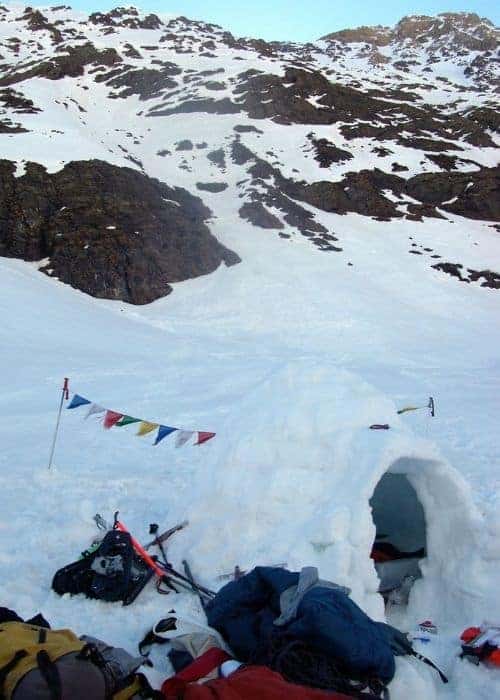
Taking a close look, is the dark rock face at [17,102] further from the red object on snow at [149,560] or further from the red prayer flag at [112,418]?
the red object on snow at [149,560]

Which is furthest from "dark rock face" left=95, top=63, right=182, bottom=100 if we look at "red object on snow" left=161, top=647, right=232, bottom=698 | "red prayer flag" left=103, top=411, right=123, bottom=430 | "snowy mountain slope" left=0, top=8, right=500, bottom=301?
"red object on snow" left=161, top=647, right=232, bottom=698

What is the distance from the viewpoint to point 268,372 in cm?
1692

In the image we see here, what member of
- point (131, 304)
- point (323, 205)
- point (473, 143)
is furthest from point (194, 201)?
point (473, 143)

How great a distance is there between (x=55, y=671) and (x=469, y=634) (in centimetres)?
388

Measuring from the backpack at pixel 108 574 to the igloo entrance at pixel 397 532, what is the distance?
2944 millimetres

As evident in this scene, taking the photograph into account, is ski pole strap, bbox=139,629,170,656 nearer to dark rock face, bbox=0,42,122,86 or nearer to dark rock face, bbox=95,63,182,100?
dark rock face, bbox=95,63,182,100

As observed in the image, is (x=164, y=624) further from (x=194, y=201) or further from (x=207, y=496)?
(x=194, y=201)

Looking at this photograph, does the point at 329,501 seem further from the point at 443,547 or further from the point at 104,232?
the point at 104,232

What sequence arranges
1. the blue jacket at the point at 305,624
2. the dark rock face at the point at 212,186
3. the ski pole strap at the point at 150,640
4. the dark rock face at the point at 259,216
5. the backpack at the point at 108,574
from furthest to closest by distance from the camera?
1. the dark rock face at the point at 212,186
2. the dark rock face at the point at 259,216
3. the backpack at the point at 108,574
4. the ski pole strap at the point at 150,640
5. the blue jacket at the point at 305,624

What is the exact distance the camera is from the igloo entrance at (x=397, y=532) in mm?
6637

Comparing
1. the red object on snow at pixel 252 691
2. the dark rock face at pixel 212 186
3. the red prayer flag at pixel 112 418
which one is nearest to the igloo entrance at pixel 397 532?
the red object on snow at pixel 252 691

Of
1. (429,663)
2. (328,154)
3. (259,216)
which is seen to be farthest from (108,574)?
(328,154)

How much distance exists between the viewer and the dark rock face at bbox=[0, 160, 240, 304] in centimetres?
2691

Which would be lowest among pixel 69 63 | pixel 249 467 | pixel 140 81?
pixel 249 467
